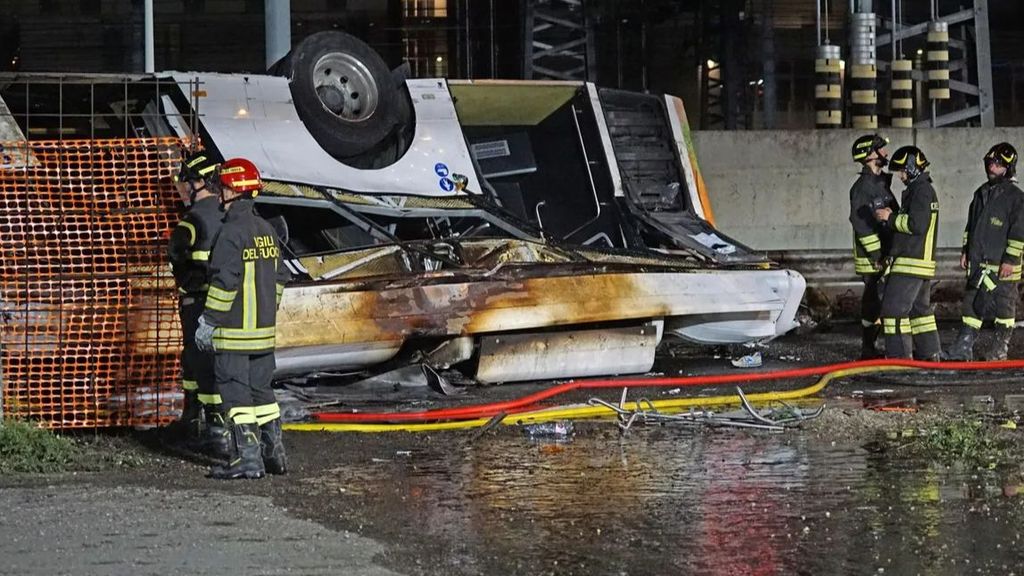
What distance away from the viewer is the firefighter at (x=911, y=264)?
10.8 meters

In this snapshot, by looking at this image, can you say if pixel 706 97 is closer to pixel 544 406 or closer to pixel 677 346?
pixel 677 346

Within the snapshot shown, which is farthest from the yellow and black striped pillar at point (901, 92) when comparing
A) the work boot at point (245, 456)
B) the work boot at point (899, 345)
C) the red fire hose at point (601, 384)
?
the work boot at point (245, 456)

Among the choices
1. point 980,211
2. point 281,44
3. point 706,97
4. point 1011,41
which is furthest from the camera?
point 1011,41

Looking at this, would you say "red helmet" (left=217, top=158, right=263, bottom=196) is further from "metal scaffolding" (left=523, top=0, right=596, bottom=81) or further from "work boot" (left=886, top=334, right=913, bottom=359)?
"metal scaffolding" (left=523, top=0, right=596, bottom=81)

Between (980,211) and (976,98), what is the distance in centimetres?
707

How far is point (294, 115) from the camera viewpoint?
33.7ft

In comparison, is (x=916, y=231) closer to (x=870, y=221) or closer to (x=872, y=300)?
(x=870, y=221)

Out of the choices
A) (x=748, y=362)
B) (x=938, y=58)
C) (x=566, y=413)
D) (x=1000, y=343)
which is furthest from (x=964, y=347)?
(x=938, y=58)

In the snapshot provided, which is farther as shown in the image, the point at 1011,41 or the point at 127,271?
the point at 1011,41

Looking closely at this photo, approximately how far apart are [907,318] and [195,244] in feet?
17.2

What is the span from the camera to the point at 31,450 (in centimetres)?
739

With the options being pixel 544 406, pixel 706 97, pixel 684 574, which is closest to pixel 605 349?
pixel 544 406

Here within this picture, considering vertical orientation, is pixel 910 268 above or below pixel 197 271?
below

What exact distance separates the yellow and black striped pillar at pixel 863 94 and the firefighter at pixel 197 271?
11004mm
